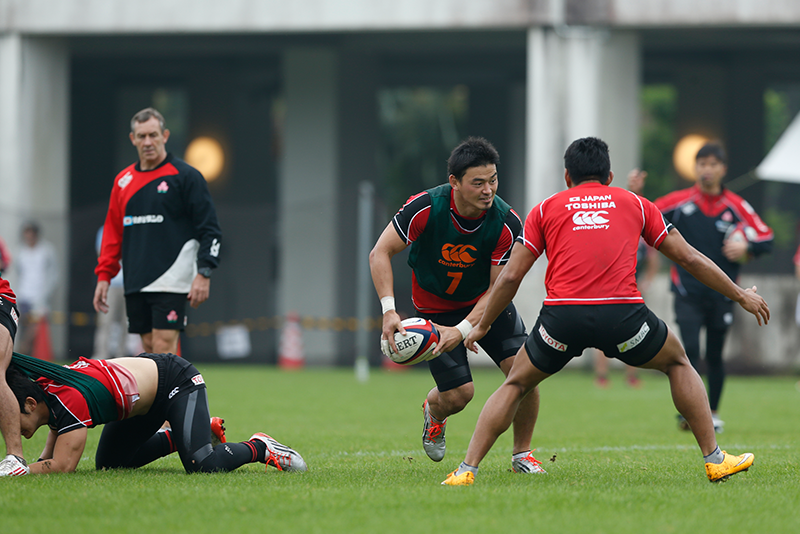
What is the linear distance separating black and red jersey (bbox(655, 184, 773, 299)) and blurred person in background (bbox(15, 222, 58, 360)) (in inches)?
442

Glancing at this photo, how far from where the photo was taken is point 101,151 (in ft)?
80.5

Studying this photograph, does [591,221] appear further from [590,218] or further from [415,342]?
[415,342]

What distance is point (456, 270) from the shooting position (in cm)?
607

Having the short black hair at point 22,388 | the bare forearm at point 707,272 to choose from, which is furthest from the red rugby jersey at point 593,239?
the short black hair at point 22,388

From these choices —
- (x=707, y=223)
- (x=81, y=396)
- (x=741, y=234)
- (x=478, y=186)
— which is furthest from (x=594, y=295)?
(x=707, y=223)

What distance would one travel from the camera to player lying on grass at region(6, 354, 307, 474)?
217 inches

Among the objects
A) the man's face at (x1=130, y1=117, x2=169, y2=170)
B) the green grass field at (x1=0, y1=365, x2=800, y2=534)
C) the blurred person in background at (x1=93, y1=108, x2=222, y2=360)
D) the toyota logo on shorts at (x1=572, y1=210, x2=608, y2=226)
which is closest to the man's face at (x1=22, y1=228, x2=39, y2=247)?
the green grass field at (x1=0, y1=365, x2=800, y2=534)

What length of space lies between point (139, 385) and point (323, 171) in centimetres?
1568

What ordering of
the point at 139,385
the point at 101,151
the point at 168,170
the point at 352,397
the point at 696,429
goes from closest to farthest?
the point at 696,429
the point at 139,385
the point at 168,170
the point at 352,397
the point at 101,151

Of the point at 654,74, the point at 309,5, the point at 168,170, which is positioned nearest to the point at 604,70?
the point at 309,5

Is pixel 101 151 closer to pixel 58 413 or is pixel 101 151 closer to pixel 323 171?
pixel 323 171

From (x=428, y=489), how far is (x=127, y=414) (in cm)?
183

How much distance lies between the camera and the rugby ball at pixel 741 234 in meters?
8.60

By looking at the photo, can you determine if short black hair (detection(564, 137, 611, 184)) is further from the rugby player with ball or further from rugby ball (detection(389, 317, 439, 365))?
rugby ball (detection(389, 317, 439, 365))
